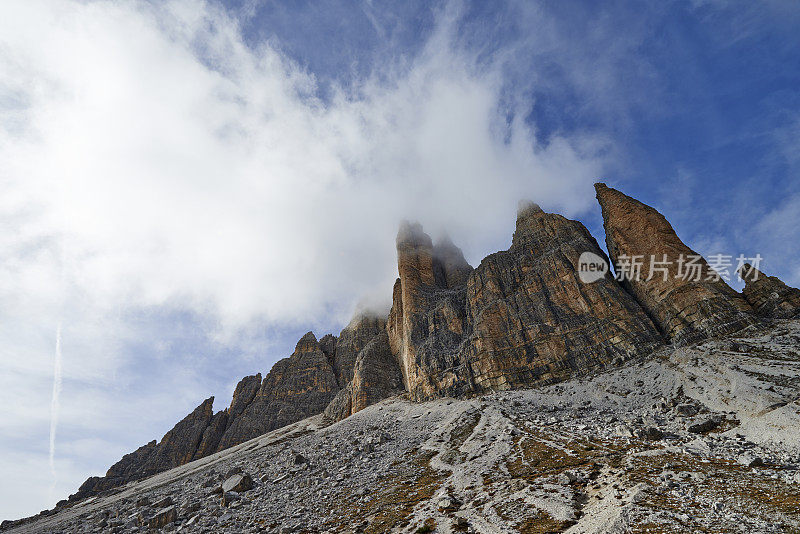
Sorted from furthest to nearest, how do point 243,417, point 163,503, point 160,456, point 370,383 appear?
point 243,417, point 160,456, point 370,383, point 163,503

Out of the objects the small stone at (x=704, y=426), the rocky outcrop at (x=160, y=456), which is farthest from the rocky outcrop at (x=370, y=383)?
the small stone at (x=704, y=426)

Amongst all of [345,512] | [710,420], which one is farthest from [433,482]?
[710,420]

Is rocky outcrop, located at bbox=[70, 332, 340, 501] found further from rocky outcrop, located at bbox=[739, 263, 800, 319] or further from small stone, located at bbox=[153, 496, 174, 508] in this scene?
rocky outcrop, located at bbox=[739, 263, 800, 319]

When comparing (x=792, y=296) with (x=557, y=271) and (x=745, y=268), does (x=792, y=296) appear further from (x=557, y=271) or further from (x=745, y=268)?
(x=557, y=271)

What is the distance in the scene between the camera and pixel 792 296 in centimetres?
5378

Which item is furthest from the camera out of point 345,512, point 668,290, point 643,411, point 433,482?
point 668,290

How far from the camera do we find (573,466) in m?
27.4

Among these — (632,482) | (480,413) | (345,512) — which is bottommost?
(632,482)

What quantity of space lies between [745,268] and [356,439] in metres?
80.7

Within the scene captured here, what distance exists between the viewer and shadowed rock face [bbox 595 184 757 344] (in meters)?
56.6

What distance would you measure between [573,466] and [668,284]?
5812cm

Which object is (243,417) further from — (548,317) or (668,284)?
(668,284)

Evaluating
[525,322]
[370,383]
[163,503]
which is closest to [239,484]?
[163,503]

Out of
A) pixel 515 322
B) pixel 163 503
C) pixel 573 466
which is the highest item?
pixel 515 322
